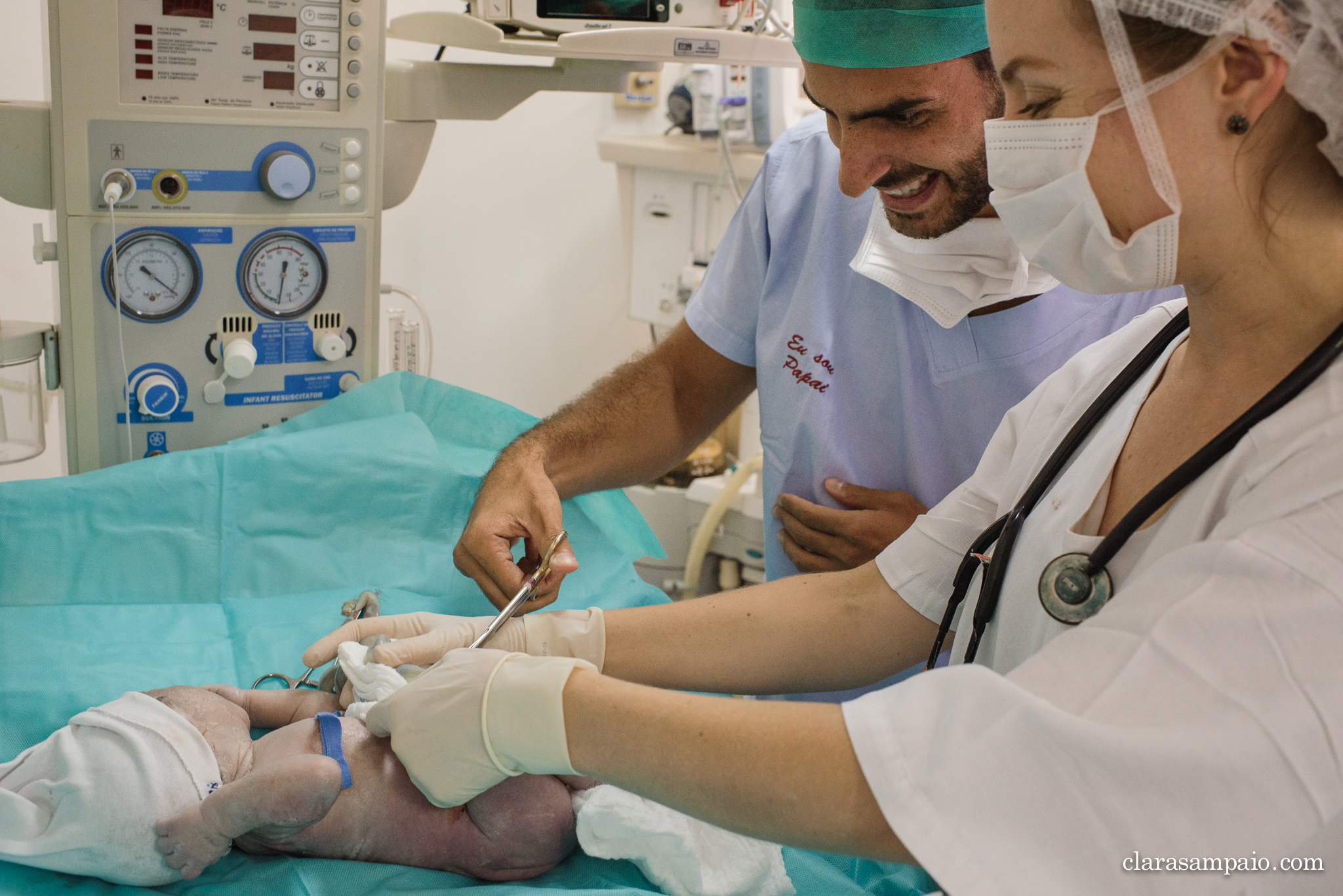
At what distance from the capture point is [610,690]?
93 centimetres

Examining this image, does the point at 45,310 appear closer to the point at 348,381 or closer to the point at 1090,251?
the point at 348,381

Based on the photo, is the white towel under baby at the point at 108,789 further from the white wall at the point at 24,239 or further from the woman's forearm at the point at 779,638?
the white wall at the point at 24,239

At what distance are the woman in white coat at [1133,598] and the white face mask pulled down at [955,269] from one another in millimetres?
375

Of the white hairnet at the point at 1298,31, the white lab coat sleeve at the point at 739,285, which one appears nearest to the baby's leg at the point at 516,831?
the white lab coat sleeve at the point at 739,285

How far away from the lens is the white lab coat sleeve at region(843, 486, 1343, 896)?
26.9 inches

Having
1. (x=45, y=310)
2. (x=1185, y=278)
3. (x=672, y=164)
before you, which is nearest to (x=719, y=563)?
(x=672, y=164)

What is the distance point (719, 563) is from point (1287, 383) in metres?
2.41

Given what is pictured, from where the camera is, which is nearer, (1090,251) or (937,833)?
(937,833)

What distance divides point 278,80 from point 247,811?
40.7 inches

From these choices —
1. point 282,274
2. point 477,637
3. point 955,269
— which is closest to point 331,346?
point 282,274

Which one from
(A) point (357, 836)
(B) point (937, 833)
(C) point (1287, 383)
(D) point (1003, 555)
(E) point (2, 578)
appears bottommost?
(A) point (357, 836)

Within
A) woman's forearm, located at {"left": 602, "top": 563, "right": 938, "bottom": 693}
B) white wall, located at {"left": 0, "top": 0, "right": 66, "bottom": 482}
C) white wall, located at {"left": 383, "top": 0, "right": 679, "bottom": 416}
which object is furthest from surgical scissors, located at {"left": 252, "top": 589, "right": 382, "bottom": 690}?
white wall, located at {"left": 383, "top": 0, "right": 679, "bottom": 416}

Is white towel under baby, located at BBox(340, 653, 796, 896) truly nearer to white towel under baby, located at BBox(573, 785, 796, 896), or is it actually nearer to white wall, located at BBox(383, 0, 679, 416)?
white towel under baby, located at BBox(573, 785, 796, 896)

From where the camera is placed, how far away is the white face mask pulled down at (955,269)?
138 cm
